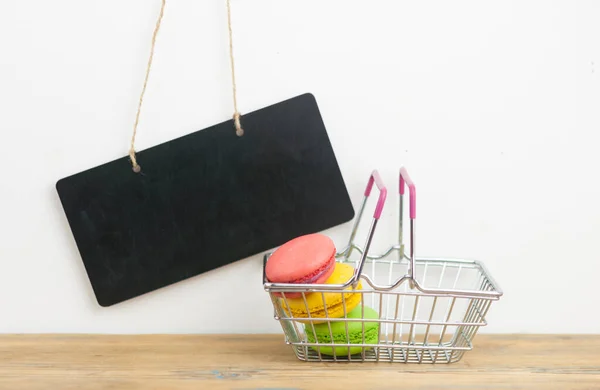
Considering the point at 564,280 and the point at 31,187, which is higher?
the point at 31,187

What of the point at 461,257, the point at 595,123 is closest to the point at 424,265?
the point at 461,257

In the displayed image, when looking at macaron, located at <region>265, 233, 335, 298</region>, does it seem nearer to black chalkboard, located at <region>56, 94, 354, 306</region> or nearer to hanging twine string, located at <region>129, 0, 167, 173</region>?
black chalkboard, located at <region>56, 94, 354, 306</region>

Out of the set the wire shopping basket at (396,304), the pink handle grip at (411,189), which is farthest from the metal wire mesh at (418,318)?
the pink handle grip at (411,189)

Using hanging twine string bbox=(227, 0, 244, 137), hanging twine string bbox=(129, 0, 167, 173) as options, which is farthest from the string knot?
hanging twine string bbox=(129, 0, 167, 173)

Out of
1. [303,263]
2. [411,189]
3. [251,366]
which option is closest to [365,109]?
[411,189]

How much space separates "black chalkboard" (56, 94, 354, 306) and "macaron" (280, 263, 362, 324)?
14 cm

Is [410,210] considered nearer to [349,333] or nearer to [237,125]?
[349,333]

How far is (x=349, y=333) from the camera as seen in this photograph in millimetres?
796

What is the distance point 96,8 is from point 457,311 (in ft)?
2.54

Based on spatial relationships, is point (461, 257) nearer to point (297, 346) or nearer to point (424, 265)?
point (424, 265)

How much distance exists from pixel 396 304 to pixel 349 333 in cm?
8

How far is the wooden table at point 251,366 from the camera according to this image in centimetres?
77

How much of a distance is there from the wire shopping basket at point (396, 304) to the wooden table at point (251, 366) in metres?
0.03

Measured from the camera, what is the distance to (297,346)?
84cm
